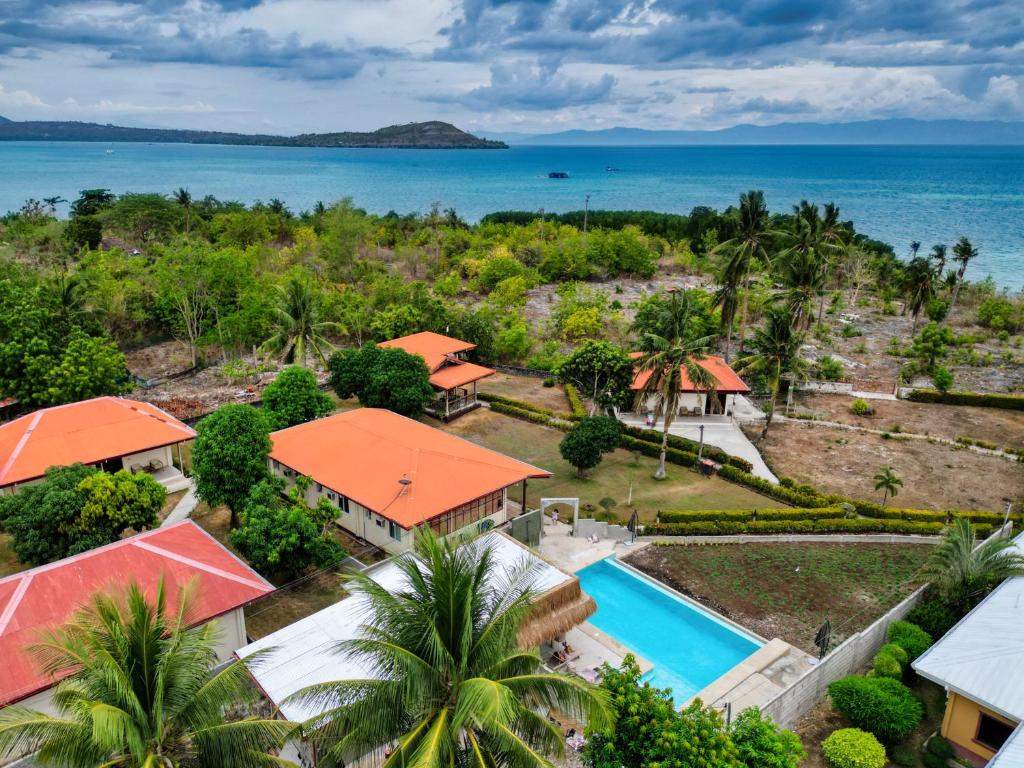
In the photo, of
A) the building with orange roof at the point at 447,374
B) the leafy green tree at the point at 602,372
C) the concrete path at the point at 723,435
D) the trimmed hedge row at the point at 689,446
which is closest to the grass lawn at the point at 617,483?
the trimmed hedge row at the point at 689,446

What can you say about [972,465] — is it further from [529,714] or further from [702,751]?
[529,714]

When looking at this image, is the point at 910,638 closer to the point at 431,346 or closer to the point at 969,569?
the point at 969,569

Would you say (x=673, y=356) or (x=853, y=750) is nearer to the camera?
(x=853, y=750)

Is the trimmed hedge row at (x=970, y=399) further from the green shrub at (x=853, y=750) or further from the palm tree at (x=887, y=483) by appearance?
the green shrub at (x=853, y=750)

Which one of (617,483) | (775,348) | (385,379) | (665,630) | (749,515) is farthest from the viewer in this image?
(775,348)

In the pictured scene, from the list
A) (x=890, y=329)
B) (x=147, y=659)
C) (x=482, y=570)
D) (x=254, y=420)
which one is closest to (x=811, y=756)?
(x=482, y=570)

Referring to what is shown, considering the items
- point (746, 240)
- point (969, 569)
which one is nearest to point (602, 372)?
point (746, 240)
